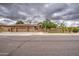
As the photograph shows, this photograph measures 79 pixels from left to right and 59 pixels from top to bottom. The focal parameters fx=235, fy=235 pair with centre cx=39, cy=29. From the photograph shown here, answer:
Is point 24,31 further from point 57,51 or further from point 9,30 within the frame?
point 57,51

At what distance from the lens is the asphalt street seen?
5297mm

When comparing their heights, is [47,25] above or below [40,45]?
above

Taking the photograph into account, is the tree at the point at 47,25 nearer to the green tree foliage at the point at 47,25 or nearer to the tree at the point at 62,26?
the green tree foliage at the point at 47,25

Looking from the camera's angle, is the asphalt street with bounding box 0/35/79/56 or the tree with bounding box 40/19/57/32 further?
the tree with bounding box 40/19/57/32

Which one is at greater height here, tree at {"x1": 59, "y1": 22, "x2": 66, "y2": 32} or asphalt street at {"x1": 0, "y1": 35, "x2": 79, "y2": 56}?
tree at {"x1": 59, "y1": 22, "x2": 66, "y2": 32}

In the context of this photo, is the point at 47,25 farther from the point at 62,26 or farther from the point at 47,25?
the point at 62,26

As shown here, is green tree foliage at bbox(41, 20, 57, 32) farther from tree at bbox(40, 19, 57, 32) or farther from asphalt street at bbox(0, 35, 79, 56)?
asphalt street at bbox(0, 35, 79, 56)

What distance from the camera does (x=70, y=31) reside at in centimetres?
552

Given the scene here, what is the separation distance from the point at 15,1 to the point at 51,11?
2.87 feet

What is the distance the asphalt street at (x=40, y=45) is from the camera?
5.30 metres

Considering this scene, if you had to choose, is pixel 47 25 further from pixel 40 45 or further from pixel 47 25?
pixel 40 45

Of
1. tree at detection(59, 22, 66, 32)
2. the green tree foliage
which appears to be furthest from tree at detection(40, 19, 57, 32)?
tree at detection(59, 22, 66, 32)

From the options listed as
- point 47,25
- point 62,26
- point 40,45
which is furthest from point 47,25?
point 40,45

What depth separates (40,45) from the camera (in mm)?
5453
